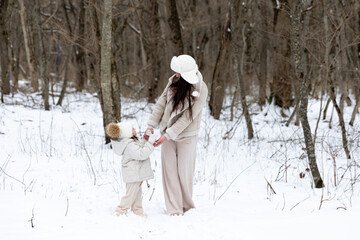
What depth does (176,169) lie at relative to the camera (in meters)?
3.65

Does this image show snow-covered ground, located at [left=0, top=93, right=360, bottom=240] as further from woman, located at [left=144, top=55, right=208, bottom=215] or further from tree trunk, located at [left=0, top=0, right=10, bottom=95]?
tree trunk, located at [left=0, top=0, right=10, bottom=95]

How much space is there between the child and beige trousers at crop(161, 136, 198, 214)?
264mm

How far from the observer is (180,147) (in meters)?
3.62

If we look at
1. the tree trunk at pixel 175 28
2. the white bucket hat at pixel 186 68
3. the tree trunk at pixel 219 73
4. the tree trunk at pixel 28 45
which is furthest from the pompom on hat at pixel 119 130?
the tree trunk at pixel 28 45

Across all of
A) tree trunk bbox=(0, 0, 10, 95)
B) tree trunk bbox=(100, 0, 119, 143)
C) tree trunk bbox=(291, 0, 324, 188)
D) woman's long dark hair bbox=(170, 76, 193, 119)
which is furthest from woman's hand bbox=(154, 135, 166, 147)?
tree trunk bbox=(0, 0, 10, 95)

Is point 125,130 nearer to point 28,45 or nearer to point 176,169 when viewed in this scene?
point 176,169

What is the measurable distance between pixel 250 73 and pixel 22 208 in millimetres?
13201

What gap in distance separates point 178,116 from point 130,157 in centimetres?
69

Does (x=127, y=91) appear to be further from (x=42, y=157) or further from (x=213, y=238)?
(x=213, y=238)

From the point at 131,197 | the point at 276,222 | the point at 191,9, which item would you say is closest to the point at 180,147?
the point at 131,197

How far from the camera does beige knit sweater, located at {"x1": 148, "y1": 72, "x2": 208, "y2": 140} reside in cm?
345

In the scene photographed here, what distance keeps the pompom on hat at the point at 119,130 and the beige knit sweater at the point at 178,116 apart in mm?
391

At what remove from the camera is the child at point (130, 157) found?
3.33 m

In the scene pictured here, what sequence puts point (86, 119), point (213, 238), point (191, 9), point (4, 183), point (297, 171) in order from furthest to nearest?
point (191, 9) → point (86, 119) → point (297, 171) → point (4, 183) → point (213, 238)
